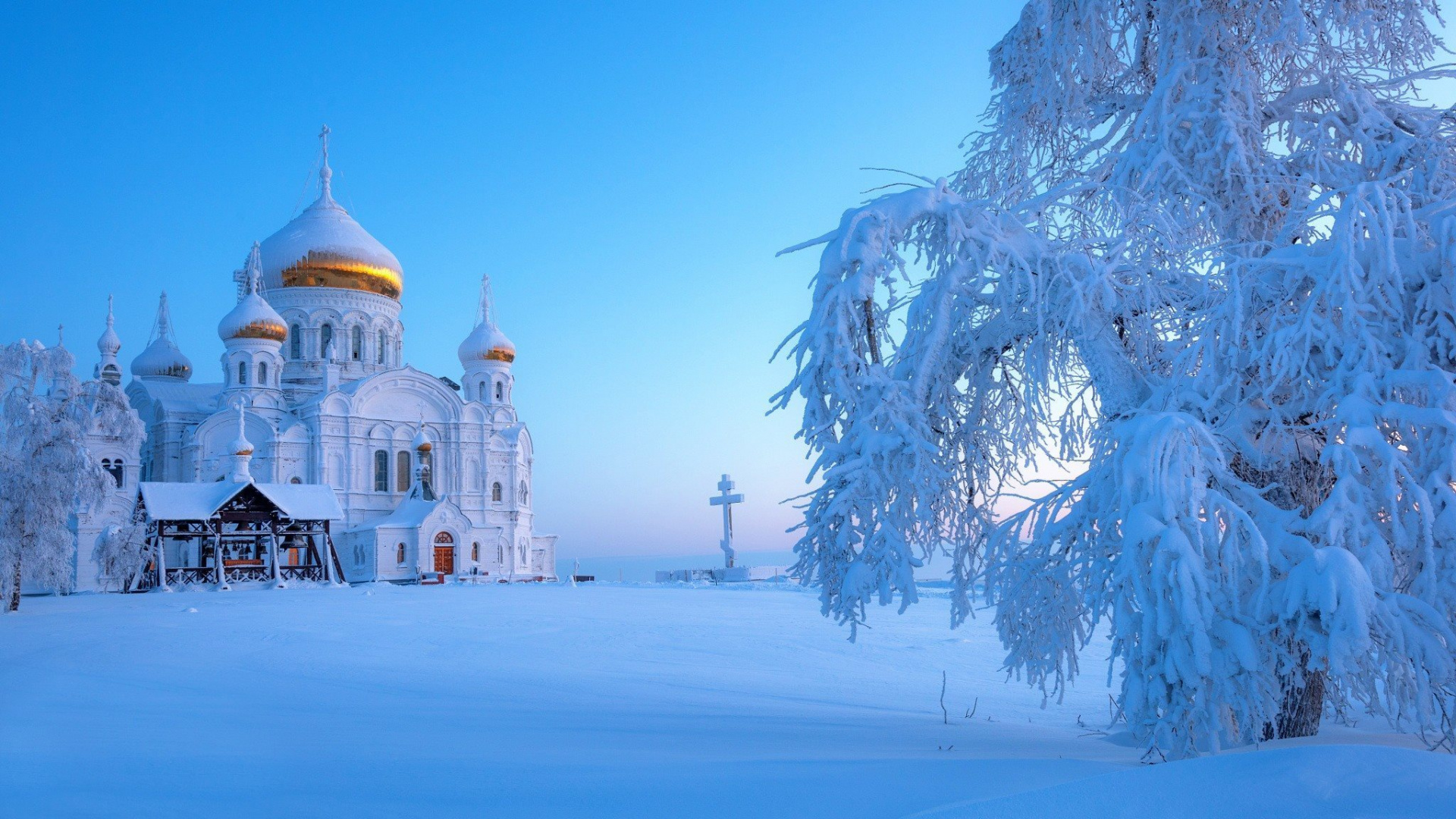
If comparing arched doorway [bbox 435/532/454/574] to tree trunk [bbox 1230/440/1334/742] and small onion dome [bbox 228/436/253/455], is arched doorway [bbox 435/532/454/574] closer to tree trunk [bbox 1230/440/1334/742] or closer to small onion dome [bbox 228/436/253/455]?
small onion dome [bbox 228/436/253/455]

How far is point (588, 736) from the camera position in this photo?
5.43m

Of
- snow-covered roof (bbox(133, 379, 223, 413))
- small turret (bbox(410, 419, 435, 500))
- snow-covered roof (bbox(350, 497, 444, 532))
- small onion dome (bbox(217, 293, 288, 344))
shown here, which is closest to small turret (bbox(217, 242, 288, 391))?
small onion dome (bbox(217, 293, 288, 344))

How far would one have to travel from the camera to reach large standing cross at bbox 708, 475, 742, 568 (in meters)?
30.8

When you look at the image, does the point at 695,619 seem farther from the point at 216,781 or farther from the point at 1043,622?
the point at 216,781

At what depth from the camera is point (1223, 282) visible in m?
5.28

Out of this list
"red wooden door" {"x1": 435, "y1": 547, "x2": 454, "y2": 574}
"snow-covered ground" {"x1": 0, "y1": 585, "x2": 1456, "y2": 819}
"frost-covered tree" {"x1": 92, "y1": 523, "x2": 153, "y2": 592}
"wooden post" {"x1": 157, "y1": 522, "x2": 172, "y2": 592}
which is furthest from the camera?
"red wooden door" {"x1": 435, "y1": 547, "x2": 454, "y2": 574}

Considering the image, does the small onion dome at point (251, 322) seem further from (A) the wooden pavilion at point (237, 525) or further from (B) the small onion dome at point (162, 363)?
(A) the wooden pavilion at point (237, 525)

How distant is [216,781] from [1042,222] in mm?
5596

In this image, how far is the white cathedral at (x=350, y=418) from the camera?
3691cm

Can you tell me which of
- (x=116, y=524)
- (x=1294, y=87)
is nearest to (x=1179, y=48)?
(x=1294, y=87)

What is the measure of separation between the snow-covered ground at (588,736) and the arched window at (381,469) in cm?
2794

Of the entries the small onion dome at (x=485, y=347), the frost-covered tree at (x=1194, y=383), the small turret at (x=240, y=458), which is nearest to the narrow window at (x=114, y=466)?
the small turret at (x=240, y=458)

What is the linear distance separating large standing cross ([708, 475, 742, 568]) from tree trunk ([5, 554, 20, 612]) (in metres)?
18.1

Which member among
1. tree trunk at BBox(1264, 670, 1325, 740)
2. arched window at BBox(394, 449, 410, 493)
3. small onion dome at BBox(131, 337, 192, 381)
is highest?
small onion dome at BBox(131, 337, 192, 381)
